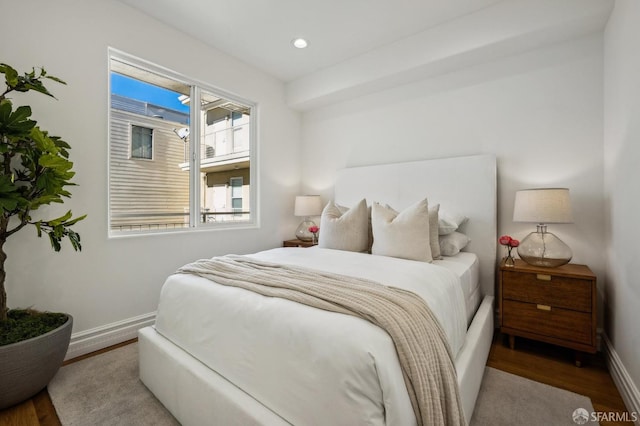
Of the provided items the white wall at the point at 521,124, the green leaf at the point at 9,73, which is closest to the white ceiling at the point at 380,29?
the white wall at the point at 521,124

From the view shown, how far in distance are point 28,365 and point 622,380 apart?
3357mm

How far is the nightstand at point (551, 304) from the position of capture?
6.24ft

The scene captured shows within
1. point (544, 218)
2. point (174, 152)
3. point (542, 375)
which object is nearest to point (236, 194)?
point (174, 152)

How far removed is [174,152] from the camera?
288 cm

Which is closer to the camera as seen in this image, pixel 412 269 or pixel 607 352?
pixel 412 269

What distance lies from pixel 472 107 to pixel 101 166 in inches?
130

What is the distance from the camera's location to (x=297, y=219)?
4.09 metres

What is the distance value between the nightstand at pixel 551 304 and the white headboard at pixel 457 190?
1.30 ft

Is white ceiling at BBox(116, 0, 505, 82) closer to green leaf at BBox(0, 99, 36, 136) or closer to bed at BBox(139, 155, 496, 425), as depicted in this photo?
green leaf at BBox(0, 99, 36, 136)

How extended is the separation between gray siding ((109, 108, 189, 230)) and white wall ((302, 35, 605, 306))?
84.9 inches

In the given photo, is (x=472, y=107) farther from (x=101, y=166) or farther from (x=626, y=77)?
(x=101, y=166)

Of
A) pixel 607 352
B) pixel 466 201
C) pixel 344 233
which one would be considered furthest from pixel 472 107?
pixel 607 352

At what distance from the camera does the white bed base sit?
1.12 meters

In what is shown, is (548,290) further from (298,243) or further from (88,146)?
(88,146)
